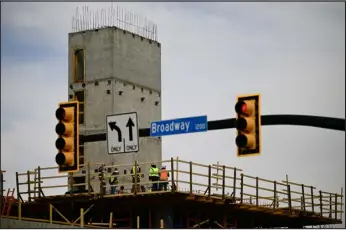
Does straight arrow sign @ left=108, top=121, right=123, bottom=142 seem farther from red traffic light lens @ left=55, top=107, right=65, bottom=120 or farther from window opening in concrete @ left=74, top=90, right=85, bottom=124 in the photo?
window opening in concrete @ left=74, top=90, right=85, bottom=124

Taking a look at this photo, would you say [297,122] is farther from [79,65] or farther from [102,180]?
[79,65]

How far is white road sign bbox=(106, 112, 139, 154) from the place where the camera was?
3212 cm

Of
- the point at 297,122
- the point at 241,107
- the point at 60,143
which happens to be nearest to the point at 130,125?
the point at 60,143

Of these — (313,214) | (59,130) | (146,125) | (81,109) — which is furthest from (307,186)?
(59,130)

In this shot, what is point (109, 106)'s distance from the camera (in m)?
52.4

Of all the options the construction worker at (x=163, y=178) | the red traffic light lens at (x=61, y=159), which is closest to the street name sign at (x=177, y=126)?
the red traffic light lens at (x=61, y=159)

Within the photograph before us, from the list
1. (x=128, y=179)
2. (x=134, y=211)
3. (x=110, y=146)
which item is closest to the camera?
(x=110, y=146)

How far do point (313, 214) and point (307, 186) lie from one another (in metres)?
2.23

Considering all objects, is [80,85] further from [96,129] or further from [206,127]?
[206,127]

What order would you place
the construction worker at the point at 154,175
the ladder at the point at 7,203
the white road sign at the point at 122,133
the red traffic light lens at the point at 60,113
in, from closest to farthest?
1. the red traffic light lens at the point at 60,113
2. the white road sign at the point at 122,133
3. the construction worker at the point at 154,175
4. the ladder at the point at 7,203

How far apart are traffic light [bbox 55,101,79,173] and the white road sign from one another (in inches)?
170

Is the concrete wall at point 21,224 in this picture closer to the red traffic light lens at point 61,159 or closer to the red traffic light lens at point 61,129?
the red traffic light lens at point 61,129

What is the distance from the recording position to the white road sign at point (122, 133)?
3212 centimetres

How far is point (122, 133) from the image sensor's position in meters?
32.6
